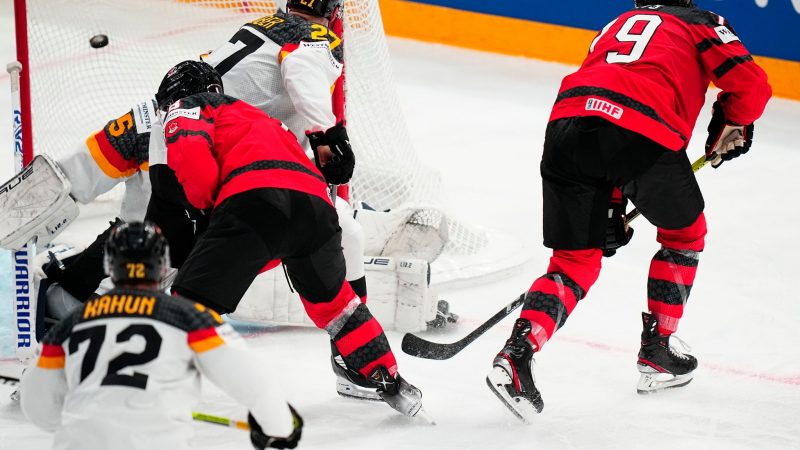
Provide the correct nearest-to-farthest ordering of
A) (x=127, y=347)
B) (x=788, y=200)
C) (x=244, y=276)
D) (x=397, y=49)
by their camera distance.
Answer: (x=127, y=347) → (x=244, y=276) → (x=788, y=200) → (x=397, y=49)

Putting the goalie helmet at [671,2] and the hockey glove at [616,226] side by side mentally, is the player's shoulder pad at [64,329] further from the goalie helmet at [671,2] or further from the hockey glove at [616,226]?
the goalie helmet at [671,2]

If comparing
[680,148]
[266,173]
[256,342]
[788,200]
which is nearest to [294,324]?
[256,342]

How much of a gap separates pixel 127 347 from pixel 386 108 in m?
2.62

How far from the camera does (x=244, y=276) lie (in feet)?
8.73

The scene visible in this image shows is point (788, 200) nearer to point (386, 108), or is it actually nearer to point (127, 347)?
point (386, 108)

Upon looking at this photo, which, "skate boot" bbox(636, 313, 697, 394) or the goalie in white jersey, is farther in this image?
"skate boot" bbox(636, 313, 697, 394)

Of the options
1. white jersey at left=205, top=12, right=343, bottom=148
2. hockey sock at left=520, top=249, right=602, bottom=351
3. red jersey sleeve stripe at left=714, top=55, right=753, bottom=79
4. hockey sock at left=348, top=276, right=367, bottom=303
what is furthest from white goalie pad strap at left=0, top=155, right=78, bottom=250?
red jersey sleeve stripe at left=714, top=55, right=753, bottom=79

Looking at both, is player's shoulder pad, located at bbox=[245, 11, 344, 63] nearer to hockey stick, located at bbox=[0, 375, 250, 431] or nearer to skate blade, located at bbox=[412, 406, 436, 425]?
skate blade, located at bbox=[412, 406, 436, 425]

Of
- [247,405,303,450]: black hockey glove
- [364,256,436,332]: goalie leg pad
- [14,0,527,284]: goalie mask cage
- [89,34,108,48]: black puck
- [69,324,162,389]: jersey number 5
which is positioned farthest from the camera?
[14,0,527,284]: goalie mask cage

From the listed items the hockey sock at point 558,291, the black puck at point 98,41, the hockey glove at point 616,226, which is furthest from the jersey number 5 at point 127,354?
the black puck at point 98,41

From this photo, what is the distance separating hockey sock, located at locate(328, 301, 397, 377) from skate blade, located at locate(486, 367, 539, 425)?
0.87 feet

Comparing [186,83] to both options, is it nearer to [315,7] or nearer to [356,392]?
[315,7]

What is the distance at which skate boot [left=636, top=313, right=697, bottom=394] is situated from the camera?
327 centimetres

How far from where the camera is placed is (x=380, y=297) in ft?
11.9
